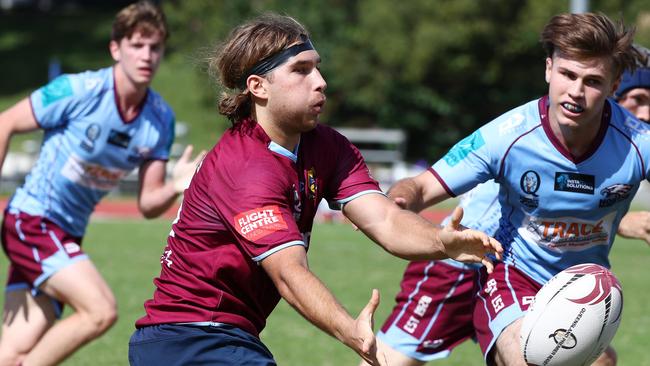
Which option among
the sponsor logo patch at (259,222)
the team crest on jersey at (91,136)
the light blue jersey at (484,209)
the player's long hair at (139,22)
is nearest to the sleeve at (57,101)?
the team crest on jersey at (91,136)

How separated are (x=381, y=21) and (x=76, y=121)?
20334 mm

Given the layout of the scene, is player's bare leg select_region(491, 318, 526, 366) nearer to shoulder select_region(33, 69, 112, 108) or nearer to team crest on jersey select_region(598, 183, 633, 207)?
team crest on jersey select_region(598, 183, 633, 207)

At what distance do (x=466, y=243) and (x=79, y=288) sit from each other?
9.85ft

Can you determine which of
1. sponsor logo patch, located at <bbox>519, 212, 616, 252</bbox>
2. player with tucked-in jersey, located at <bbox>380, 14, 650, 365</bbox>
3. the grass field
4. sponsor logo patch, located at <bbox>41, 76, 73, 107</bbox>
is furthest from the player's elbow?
sponsor logo patch, located at <bbox>519, 212, 616, 252</bbox>

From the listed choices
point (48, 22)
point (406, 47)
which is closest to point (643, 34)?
point (406, 47)

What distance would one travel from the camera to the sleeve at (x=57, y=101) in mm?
6227

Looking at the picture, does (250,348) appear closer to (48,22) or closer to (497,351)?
(497,351)

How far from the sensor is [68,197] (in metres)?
6.37

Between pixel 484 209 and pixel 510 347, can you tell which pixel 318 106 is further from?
pixel 484 209

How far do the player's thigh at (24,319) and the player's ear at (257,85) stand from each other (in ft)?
9.00

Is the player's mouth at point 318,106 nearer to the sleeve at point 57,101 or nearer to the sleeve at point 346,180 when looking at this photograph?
the sleeve at point 346,180

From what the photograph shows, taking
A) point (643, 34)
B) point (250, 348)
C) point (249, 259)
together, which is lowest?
point (643, 34)

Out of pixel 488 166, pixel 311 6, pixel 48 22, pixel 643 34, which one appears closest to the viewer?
pixel 488 166

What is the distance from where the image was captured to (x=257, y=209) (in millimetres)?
3736
